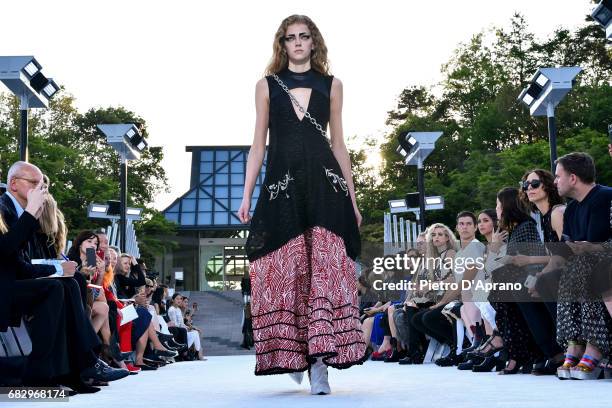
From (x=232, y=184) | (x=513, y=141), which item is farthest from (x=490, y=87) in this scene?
(x=232, y=184)

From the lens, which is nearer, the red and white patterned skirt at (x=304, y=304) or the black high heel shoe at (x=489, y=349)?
the red and white patterned skirt at (x=304, y=304)

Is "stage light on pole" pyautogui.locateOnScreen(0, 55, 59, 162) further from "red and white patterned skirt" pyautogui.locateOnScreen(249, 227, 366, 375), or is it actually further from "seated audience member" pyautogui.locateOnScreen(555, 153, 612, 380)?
"seated audience member" pyautogui.locateOnScreen(555, 153, 612, 380)

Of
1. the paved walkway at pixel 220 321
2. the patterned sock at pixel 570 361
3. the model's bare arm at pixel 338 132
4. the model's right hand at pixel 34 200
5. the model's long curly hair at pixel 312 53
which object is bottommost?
the paved walkway at pixel 220 321

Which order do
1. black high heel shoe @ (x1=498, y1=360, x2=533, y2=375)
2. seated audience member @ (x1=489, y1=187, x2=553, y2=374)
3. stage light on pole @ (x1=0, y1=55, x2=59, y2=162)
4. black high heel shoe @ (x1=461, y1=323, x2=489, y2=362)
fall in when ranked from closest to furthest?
seated audience member @ (x1=489, y1=187, x2=553, y2=374) → black high heel shoe @ (x1=498, y1=360, x2=533, y2=375) → black high heel shoe @ (x1=461, y1=323, x2=489, y2=362) → stage light on pole @ (x1=0, y1=55, x2=59, y2=162)

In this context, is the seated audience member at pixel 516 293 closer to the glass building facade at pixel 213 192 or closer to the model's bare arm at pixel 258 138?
the model's bare arm at pixel 258 138

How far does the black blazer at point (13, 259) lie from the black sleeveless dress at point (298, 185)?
108 centimetres

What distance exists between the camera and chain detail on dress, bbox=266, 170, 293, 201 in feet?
14.7

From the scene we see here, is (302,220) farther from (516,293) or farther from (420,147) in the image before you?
(420,147)

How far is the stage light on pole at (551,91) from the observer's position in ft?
29.0

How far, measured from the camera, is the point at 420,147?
12844 millimetres

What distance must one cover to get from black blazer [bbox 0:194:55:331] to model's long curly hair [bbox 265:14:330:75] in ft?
4.91

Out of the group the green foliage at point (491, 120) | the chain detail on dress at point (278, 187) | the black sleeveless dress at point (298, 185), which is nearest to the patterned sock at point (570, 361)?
the black sleeveless dress at point (298, 185)

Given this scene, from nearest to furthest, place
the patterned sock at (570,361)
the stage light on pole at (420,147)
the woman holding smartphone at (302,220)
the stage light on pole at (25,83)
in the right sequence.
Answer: the woman holding smartphone at (302,220), the patterned sock at (570,361), the stage light on pole at (25,83), the stage light on pole at (420,147)

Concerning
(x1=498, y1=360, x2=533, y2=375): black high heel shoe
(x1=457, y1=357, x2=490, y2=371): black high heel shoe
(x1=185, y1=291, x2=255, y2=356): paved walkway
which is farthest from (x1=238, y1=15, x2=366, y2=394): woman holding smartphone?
(x1=185, y1=291, x2=255, y2=356): paved walkway
